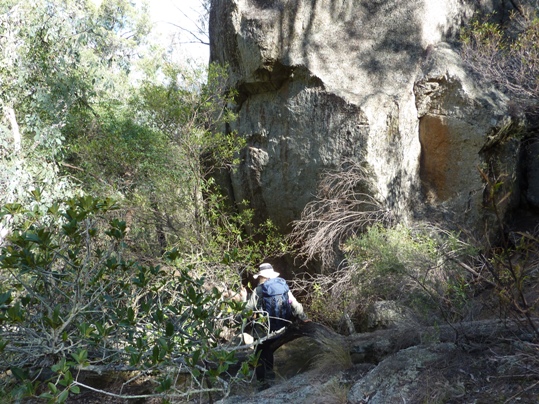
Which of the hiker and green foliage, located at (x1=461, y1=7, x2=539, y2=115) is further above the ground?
green foliage, located at (x1=461, y1=7, x2=539, y2=115)

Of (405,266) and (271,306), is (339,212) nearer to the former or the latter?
(405,266)

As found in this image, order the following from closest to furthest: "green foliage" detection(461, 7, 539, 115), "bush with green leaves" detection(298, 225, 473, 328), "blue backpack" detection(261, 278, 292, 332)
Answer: "blue backpack" detection(261, 278, 292, 332), "bush with green leaves" detection(298, 225, 473, 328), "green foliage" detection(461, 7, 539, 115)

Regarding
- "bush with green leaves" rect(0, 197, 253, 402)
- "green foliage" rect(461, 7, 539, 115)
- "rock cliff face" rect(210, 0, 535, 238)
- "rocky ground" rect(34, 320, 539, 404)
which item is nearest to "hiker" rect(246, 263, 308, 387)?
"rocky ground" rect(34, 320, 539, 404)

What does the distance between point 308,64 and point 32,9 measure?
513 centimetres

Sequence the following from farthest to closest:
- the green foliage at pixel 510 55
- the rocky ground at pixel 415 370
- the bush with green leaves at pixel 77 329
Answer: the green foliage at pixel 510 55 < the rocky ground at pixel 415 370 < the bush with green leaves at pixel 77 329

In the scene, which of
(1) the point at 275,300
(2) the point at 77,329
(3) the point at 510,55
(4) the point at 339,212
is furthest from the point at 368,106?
(2) the point at 77,329

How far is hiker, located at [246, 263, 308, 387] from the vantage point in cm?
672

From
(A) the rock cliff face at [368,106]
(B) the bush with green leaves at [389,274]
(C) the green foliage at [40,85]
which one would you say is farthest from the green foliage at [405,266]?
(C) the green foliage at [40,85]

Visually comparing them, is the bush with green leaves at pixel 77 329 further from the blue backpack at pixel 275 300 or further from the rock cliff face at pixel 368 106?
the rock cliff face at pixel 368 106

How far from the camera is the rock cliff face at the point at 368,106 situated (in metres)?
9.62


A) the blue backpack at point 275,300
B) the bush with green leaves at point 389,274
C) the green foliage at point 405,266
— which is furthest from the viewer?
the bush with green leaves at point 389,274

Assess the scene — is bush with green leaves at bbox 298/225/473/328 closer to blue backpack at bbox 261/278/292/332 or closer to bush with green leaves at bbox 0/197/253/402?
blue backpack at bbox 261/278/292/332

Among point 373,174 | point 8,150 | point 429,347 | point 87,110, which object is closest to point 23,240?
point 429,347

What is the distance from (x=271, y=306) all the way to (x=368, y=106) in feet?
14.7
